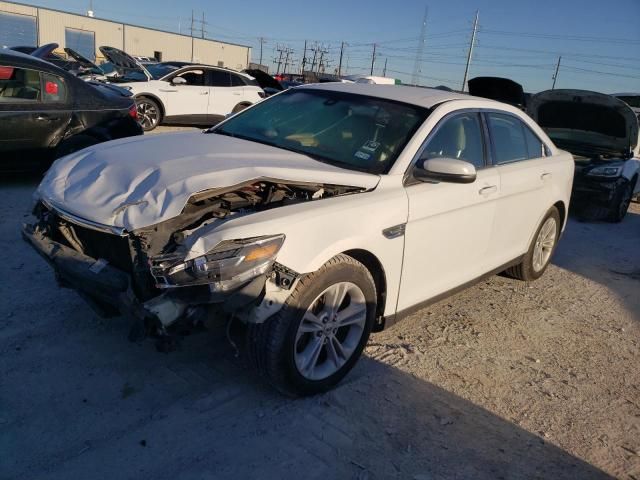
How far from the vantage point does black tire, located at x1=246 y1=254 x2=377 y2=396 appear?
109 inches

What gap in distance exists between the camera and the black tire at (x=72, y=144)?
659 centimetres

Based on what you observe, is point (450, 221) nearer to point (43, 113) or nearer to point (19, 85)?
point (43, 113)

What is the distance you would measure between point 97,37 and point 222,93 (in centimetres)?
4393

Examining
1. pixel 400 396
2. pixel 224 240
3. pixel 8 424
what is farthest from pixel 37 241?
pixel 400 396

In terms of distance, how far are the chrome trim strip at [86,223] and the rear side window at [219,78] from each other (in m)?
10.5

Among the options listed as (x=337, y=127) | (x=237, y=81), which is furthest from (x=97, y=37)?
(x=337, y=127)

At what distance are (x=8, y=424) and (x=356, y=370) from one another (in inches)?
76.5

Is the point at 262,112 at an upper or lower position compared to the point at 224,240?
upper

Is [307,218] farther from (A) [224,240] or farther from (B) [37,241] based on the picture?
(B) [37,241]

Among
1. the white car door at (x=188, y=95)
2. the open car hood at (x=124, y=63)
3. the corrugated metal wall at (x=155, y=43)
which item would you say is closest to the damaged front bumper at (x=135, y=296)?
the white car door at (x=188, y=95)

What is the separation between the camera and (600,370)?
153 inches

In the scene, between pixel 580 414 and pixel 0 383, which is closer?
pixel 0 383

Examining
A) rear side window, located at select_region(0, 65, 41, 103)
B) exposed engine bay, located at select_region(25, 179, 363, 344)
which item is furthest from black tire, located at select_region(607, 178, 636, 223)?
rear side window, located at select_region(0, 65, 41, 103)

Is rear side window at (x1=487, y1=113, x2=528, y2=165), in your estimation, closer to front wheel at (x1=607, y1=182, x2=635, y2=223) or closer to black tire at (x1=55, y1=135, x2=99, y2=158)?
front wheel at (x1=607, y1=182, x2=635, y2=223)
